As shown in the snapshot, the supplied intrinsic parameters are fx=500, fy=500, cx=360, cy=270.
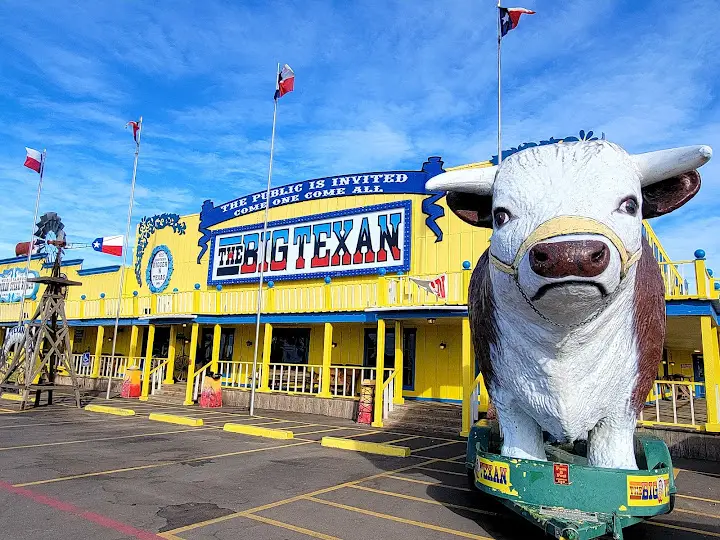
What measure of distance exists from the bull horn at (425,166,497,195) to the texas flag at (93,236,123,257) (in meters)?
16.1

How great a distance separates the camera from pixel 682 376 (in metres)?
19.5

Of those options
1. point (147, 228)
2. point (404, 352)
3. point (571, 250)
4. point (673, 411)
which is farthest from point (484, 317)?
point (147, 228)

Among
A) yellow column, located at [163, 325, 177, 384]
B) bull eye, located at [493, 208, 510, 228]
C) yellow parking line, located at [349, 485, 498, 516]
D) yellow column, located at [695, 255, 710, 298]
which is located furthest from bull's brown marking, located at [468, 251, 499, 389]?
yellow column, located at [163, 325, 177, 384]

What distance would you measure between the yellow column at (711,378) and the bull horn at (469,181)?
7.61 metres

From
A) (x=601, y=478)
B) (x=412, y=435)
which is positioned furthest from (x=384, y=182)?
(x=601, y=478)

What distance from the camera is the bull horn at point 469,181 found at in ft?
11.8

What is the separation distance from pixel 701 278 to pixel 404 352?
7.96m

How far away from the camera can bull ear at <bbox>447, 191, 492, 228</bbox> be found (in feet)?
12.6

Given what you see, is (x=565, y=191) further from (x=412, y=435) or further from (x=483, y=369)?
(x=412, y=435)

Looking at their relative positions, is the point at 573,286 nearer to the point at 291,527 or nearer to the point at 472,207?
the point at 472,207

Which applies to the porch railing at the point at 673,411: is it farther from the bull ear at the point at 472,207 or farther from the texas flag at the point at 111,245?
the texas flag at the point at 111,245

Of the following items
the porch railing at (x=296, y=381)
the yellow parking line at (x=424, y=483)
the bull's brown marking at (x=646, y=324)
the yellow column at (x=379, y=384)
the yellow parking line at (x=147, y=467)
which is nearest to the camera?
the bull's brown marking at (x=646, y=324)

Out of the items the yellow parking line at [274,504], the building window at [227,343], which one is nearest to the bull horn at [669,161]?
the yellow parking line at [274,504]

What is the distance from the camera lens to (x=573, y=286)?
267 centimetres
